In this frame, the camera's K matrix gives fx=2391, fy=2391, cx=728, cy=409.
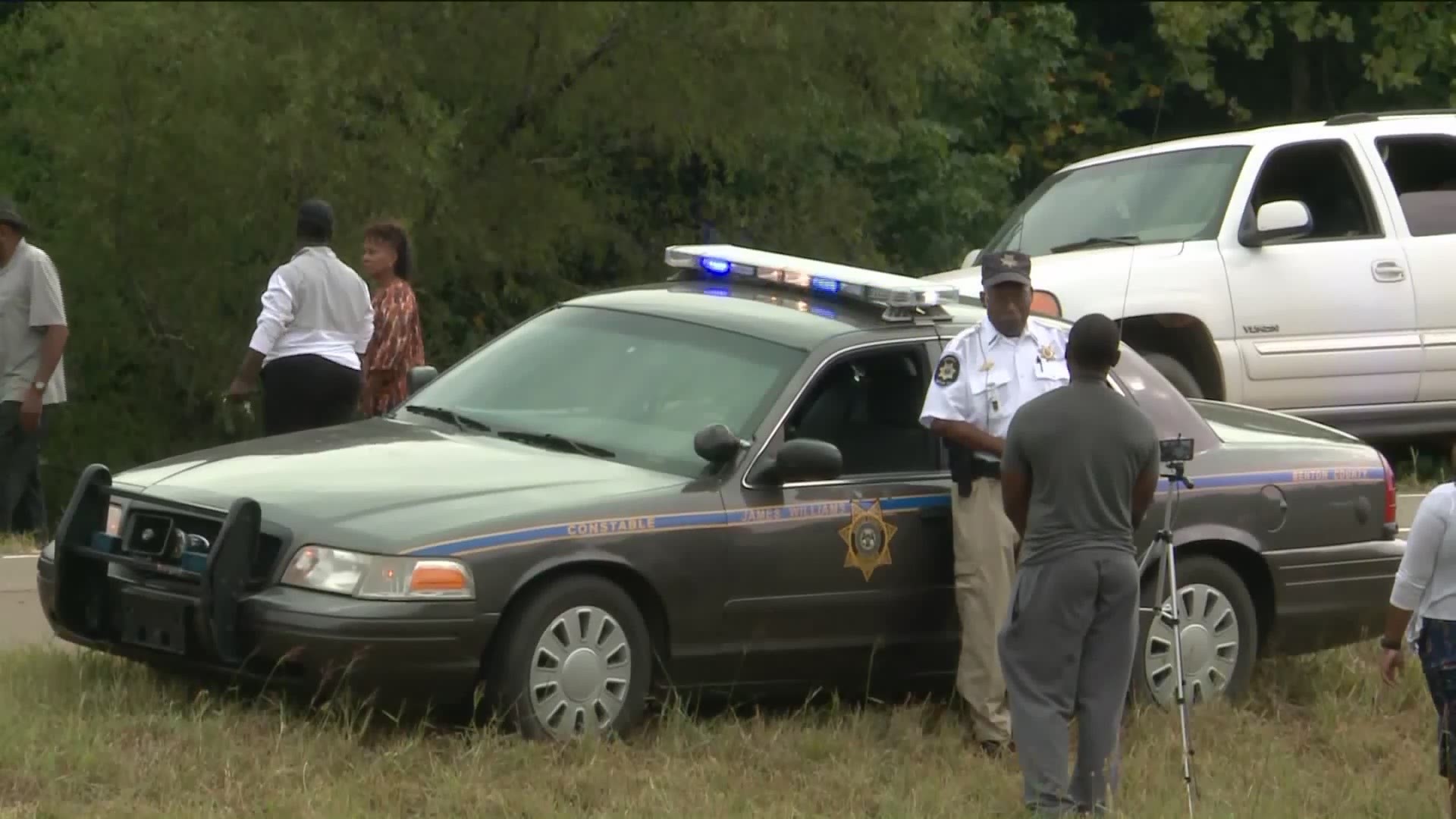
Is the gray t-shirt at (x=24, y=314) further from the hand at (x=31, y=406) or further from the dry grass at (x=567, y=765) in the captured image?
→ the dry grass at (x=567, y=765)

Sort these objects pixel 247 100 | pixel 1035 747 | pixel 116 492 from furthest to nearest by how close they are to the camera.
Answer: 1. pixel 247 100
2. pixel 116 492
3. pixel 1035 747

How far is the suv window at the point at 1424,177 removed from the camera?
1216 cm

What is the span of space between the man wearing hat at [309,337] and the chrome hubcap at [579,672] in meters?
2.90

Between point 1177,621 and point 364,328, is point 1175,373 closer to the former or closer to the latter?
point 364,328

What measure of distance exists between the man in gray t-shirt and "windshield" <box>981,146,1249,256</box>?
17.1 feet

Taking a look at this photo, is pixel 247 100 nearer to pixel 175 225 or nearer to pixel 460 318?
pixel 175 225

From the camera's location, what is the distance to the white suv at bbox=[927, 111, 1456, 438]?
1129 centimetres

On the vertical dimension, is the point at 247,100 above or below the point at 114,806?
above

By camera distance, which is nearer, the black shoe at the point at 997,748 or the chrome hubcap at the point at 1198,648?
the black shoe at the point at 997,748

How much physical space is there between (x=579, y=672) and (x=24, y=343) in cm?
471

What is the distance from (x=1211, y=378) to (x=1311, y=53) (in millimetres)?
12601

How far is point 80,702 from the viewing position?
22.2 ft

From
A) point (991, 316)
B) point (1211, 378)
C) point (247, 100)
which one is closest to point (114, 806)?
point (991, 316)

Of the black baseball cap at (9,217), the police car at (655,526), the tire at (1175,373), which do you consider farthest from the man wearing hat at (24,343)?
the tire at (1175,373)
